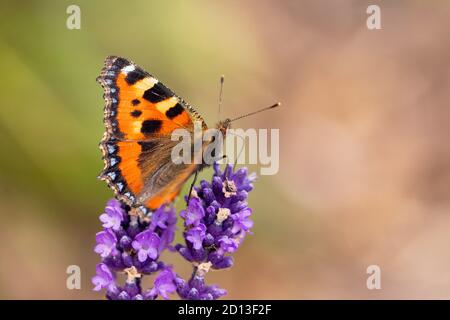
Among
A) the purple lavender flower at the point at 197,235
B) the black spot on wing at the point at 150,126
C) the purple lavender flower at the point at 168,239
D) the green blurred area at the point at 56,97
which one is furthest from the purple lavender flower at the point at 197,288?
the green blurred area at the point at 56,97

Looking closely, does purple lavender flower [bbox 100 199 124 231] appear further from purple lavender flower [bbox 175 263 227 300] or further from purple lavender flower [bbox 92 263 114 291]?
purple lavender flower [bbox 175 263 227 300]

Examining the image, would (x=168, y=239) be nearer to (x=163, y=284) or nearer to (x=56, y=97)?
(x=163, y=284)

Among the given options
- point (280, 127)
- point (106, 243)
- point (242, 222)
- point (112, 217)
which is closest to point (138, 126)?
point (112, 217)

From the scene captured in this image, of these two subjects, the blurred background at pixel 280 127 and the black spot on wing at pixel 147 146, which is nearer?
the black spot on wing at pixel 147 146

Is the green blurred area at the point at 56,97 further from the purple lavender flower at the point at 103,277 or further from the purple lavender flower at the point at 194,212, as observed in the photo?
the purple lavender flower at the point at 194,212

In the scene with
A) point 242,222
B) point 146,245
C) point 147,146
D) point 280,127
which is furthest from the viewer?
point 280,127
